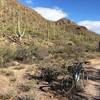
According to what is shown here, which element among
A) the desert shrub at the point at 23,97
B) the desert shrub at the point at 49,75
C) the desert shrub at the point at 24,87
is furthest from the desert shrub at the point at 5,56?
the desert shrub at the point at 23,97

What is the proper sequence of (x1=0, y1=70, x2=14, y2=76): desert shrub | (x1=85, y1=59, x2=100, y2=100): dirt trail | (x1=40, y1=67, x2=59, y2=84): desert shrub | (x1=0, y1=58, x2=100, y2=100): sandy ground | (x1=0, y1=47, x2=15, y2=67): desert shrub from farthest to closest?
(x1=0, y1=47, x2=15, y2=67): desert shrub
(x1=0, y1=70, x2=14, y2=76): desert shrub
(x1=40, y1=67, x2=59, y2=84): desert shrub
(x1=85, y1=59, x2=100, y2=100): dirt trail
(x1=0, y1=58, x2=100, y2=100): sandy ground

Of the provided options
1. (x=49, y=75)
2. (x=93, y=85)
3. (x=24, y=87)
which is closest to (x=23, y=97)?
(x=24, y=87)

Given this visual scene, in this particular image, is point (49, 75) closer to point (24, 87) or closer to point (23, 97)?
point (24, 87)

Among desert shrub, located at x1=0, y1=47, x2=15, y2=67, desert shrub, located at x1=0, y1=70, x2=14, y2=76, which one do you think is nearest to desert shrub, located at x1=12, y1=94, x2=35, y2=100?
desert shrub, located at x1=0, y1=70, x2=14, y2=76

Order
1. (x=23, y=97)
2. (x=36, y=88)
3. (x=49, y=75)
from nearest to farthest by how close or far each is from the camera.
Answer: (x=23, y=97) < (x=36, y=88) < (x=49, y=75)

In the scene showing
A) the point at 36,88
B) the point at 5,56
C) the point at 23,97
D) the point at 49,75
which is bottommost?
the point at 23,97

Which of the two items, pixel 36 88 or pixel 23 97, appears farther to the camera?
pixel 36 88

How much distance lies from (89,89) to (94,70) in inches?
195

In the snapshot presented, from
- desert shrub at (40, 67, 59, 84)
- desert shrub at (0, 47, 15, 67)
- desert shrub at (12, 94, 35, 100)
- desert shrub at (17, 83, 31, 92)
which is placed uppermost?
desert shrub at (0, 47, 15, 67)

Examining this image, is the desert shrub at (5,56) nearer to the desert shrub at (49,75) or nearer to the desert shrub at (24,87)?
the desert shrub at (49,75)

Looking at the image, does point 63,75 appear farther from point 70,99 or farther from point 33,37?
point 33,37

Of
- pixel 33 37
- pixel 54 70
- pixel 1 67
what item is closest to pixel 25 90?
pixel 54 70

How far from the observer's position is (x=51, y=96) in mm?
11016

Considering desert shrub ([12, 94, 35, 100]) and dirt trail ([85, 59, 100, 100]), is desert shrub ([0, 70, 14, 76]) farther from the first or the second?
desert shrub ([12, 94, 35, 100])
